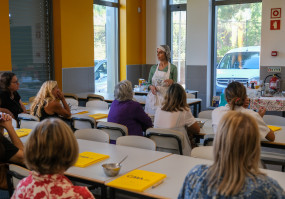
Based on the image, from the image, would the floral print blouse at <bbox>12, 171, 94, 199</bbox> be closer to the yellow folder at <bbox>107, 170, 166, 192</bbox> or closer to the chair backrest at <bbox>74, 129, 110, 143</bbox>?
the yellow folder at <bbox>107, 170, 166, 192</bbox>

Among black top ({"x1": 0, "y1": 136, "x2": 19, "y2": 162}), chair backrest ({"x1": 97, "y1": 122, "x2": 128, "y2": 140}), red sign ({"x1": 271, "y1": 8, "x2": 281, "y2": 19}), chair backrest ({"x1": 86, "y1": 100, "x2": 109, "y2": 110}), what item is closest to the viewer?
black top ({"x1": 0, "y1": 136, "x2": 19, "y2": 162})

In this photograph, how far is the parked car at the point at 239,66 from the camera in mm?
8711

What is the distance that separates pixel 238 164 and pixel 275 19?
6.83m

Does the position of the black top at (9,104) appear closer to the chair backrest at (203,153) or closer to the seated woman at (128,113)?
the seated woman at (128,113)

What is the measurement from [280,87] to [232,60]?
1.56m

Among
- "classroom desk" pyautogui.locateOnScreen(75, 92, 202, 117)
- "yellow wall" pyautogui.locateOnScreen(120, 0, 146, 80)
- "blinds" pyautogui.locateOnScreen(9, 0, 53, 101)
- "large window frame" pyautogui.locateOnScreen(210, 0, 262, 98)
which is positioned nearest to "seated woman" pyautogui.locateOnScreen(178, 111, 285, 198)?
"classroom desk" pyautogui.locateOnScreen(75, 92, 202, 117)

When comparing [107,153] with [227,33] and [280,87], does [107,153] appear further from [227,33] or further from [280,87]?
[227,33]

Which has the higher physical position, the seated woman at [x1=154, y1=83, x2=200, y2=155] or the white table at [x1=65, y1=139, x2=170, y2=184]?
the seated woman at [x1=154, y1=83, x2=200, y2=155]

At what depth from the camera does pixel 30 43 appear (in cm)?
736

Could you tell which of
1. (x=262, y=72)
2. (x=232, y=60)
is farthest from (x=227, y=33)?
(x=262, y=72)

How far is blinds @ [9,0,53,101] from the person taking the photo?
707 centimetres

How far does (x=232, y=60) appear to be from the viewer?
29.5ft

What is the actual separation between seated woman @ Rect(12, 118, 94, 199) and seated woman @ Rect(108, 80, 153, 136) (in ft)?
8.07

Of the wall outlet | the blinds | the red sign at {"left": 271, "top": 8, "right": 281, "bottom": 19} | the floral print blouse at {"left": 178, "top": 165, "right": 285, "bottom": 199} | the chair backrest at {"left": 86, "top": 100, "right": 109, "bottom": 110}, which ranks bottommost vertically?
the chair backrest at {"left": 86, "top": 100, "right": 109, "bottom": 110}
